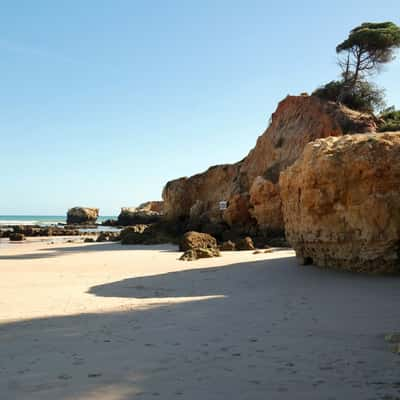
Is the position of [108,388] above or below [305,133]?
below

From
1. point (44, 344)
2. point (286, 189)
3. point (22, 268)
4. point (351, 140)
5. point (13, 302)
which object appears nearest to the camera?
point (44, 344)

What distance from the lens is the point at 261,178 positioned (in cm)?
1922

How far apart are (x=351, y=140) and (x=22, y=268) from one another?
26.5 feet

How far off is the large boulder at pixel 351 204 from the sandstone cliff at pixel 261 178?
9.77 metres

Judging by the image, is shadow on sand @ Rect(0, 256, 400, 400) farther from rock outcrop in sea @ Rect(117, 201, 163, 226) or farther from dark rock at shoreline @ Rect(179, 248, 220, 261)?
rock outcrop in sea @ Rect(117, 201, 163, 226)

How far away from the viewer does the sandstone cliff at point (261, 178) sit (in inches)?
742

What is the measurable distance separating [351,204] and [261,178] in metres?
11.7

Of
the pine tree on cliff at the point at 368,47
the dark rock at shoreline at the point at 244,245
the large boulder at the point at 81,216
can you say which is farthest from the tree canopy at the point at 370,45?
the large boulder at the point at 81,216

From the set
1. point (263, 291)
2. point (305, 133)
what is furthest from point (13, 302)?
point (305, 133)

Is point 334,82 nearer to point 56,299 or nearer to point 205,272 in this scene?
point 205,272

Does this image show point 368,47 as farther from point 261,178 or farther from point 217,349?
point 217,349

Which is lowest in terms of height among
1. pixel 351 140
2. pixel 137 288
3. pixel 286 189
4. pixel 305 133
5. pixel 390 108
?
pixel 137 288

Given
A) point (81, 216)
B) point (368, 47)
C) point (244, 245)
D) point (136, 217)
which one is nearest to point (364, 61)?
point (368, 47)

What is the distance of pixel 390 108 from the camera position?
2548cm
